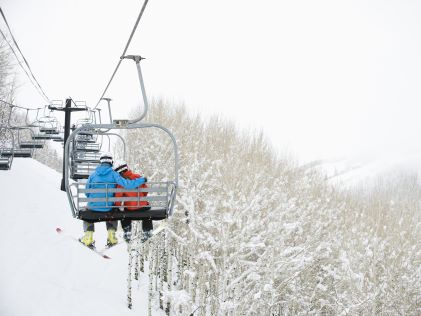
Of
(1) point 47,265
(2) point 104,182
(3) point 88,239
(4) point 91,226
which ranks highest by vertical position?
(2) point 104,182

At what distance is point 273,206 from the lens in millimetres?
19797

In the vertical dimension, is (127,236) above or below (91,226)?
below

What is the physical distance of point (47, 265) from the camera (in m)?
16.9

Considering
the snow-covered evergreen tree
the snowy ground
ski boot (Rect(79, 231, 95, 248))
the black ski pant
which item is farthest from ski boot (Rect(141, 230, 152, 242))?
the snowy ground

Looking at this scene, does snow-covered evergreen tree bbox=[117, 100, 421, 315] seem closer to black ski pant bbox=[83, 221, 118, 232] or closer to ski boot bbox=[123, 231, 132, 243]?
ski boot bbox=[123, 231, 132, 243]

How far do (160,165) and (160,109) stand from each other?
7.01m

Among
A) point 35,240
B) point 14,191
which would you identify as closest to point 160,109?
point 14,191

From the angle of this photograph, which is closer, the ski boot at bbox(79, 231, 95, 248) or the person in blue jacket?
the person in blue jacket

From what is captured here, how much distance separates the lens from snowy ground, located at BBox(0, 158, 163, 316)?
14.9 metres

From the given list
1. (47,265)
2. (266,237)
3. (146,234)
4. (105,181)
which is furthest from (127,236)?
(47,265)

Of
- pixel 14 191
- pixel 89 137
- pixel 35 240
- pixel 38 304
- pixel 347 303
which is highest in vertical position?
pixel 89 137

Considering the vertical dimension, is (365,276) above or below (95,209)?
below

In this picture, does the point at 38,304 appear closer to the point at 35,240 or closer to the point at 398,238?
the point at 35,240

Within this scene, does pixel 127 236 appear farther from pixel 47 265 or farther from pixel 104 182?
pixel 47 265
